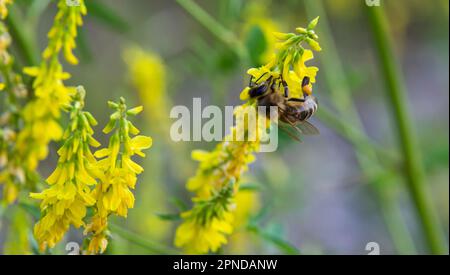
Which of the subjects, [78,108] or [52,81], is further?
[52,81]

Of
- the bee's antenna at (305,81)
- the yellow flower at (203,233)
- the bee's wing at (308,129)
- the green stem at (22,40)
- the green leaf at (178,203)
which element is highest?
the green stem at (22,40)

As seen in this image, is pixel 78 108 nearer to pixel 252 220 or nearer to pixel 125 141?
pixel 125 141

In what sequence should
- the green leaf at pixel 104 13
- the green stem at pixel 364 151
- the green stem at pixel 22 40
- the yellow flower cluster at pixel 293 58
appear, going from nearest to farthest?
the yellow flower cluster at pixel 293 58
the green stem at pixel 22 40
the green leaf at pixel 104 13
the green stem at pixel 364 151

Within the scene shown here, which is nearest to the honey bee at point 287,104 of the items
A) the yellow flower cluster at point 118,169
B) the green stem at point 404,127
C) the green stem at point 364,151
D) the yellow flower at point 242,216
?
the yellow flower cluster at point 118,169

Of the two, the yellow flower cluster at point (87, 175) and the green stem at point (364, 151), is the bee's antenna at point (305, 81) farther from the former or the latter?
the green stem at point (364, 151)

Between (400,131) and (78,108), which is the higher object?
(400,131)

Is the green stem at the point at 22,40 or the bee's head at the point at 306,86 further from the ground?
the green stem at the point at 22,40
